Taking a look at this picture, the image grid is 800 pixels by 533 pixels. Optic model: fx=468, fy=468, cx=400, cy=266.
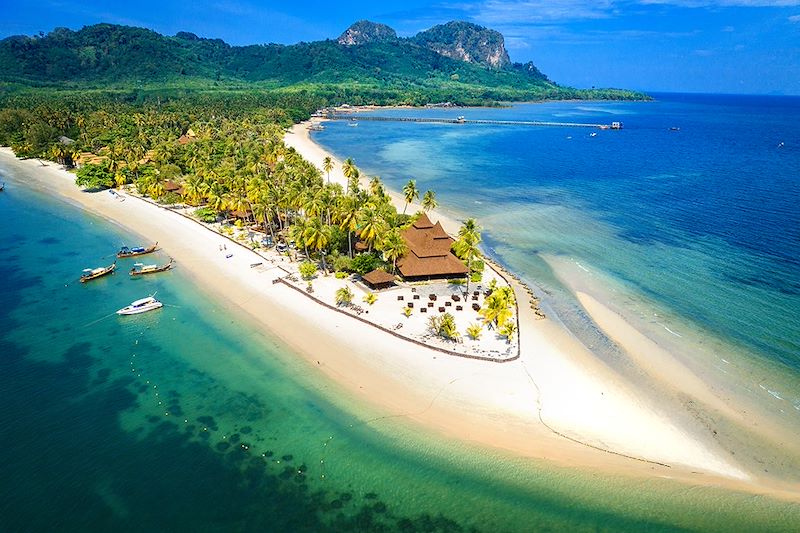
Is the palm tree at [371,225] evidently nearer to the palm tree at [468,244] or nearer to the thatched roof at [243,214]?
the palm tree at [468,244]

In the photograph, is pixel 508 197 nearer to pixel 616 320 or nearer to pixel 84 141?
pixel 616 320

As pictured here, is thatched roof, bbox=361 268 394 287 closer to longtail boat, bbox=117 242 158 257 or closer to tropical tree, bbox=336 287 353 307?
tropical tree, bbox=336 287 353 307

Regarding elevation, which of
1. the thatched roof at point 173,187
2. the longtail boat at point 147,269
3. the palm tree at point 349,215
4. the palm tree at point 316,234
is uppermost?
the palm tree at point 349,215

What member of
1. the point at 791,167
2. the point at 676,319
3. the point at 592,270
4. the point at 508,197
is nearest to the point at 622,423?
the point at 676,319

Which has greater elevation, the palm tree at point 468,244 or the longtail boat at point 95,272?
the palm tree at point 468,244

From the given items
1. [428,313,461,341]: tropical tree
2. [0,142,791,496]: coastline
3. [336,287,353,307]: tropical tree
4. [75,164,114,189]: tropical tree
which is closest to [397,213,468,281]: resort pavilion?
[336,287,353,307]: tropical tree

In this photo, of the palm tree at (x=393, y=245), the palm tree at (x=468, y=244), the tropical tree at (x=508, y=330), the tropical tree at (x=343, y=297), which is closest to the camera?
the tropical tree at (x=508, y=330)

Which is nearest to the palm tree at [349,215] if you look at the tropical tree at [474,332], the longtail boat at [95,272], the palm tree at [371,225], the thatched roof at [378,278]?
the palm tree at [371,225]
